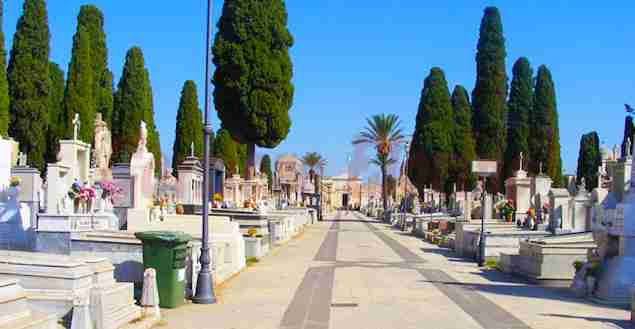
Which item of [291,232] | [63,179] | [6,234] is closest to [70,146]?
[63,179]

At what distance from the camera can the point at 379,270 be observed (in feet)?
67.5

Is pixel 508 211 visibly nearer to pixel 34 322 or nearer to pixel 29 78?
pixel 29 78

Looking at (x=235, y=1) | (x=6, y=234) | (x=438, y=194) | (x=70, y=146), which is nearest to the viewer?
(x=6, y=234)

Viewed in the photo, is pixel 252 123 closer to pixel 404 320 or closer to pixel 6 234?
pixel 6 234

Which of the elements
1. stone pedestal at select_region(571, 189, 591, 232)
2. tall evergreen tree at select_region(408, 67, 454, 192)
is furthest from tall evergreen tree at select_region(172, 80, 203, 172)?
stone pedestal at select_region(571, 189, 591, 232)

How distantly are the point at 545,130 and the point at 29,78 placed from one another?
39499 millimetres

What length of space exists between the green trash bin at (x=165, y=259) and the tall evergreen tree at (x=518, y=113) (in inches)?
2167

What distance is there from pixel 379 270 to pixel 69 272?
12.1m

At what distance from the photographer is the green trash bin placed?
12.4 metres

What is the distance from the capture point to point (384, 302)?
1405 centimetres

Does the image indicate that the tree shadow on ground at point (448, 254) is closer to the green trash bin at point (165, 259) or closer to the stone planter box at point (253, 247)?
the stone planter box at point (253, 247)

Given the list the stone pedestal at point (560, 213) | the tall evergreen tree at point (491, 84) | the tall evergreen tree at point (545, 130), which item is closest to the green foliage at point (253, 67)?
the stone pedestal at point (560, 213)

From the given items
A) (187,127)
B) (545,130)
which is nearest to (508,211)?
(545,130)

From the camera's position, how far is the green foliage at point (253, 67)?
38.8 m
